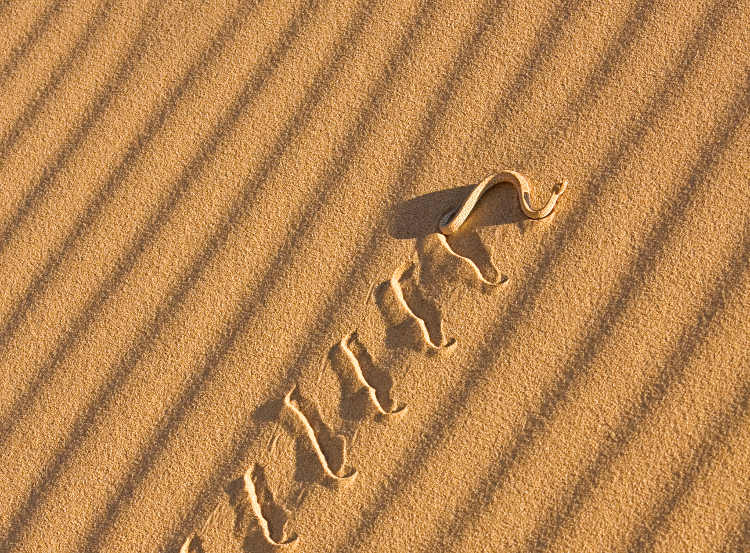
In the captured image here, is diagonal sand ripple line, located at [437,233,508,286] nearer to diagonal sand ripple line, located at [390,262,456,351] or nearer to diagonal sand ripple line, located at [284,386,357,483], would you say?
diagonal sand ripple line, located at [390,262,456,351]

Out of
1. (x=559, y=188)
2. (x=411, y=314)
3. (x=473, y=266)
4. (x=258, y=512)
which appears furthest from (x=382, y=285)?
(x=258, y=512)

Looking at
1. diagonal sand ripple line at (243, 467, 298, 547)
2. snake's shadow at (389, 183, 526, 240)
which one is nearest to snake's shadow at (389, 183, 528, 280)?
snake's shadow at (389, 183, 526, 240)

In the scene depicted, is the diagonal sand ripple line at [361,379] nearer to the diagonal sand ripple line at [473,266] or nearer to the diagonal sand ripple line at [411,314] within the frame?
the diagonal sand ripple line at [411,314]

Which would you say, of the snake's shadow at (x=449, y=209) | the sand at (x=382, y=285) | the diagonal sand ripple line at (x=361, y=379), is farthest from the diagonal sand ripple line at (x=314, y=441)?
the snake's shadow at (x=449, y=209)

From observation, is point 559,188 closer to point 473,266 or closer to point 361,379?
point 473,266

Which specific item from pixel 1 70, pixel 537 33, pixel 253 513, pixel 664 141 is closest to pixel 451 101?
pixel 537 33

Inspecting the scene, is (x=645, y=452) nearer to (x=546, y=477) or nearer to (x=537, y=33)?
(x=546, y=477)
